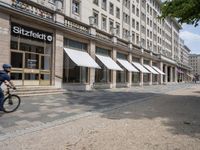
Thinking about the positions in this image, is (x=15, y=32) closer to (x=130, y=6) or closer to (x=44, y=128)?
(x=44, y=128)

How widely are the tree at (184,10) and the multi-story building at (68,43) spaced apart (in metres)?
3.92

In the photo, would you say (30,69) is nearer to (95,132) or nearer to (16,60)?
(16,60)

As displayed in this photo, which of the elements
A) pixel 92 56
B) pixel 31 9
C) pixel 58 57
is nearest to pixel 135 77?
pixel 92 56

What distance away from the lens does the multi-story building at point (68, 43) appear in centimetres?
1509

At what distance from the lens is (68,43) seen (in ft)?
65.7

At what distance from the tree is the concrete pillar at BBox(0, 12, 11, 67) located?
31.5 ft

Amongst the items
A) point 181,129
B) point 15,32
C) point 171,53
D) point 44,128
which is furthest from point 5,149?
point 171,53

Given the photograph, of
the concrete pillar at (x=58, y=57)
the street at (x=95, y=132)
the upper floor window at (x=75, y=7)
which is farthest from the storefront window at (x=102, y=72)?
the street at (x=95, y=132)

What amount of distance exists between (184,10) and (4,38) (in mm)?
10524

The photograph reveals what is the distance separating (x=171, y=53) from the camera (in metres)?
67.9

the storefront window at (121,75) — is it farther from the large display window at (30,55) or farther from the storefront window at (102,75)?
the large display window at (30,55)

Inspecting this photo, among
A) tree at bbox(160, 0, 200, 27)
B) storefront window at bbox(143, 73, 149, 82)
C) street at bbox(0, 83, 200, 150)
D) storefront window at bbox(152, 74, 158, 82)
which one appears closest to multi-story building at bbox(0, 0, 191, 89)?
storefront window at bbox(143, 73, 149, 82)

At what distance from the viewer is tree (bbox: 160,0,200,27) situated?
1239 centimetres

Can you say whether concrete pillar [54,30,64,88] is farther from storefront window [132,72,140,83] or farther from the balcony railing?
storefront window [132,72,140,83]
